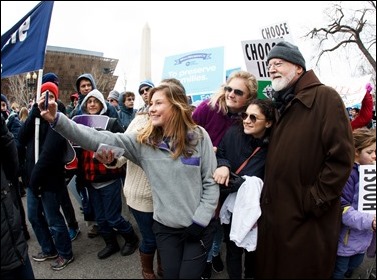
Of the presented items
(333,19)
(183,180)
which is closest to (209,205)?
(183,180)

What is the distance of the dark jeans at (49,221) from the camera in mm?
3010

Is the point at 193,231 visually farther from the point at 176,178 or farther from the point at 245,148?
the point at 245,148

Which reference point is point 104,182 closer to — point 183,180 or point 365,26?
point 183,180

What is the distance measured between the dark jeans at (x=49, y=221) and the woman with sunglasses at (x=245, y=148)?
172 centimetres

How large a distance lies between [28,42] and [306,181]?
2.35 metres

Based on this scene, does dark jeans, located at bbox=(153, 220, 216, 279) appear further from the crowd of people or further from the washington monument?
the washington monument

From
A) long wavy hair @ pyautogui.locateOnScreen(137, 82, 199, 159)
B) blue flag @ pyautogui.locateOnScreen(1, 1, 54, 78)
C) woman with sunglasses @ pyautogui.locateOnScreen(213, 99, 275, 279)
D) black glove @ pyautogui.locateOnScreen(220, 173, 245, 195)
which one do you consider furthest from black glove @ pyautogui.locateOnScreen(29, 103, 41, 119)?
black glove @ pyautogui.locateOnScreen(220, 173, 245, 195)

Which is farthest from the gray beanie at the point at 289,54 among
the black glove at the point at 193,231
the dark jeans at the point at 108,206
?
the dark jeans at the point at 108,206

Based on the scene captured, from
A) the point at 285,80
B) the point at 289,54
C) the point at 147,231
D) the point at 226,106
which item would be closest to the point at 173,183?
the point at 147,231

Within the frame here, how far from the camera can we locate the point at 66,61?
25.0m

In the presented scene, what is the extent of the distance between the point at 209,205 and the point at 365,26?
1607cm

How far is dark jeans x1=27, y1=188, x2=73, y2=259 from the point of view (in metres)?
3.01

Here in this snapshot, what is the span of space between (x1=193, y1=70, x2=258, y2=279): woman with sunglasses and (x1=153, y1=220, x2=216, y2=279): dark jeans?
54 cm

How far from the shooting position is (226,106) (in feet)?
8.89
